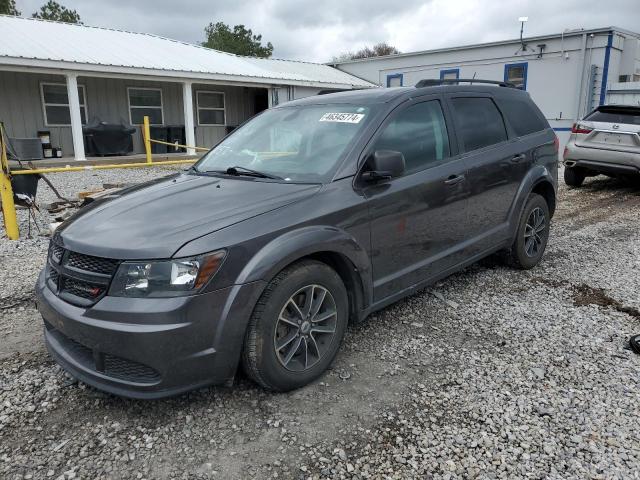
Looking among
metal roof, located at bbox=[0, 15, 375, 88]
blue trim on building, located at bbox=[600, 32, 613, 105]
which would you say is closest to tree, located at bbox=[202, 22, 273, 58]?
metal roof, located at bbox=[0, 15, 375, 88]

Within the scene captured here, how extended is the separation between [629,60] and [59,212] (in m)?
17.6

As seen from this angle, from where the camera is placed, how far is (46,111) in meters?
16.1

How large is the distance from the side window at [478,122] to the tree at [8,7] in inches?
1562

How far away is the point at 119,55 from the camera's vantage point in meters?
16.0

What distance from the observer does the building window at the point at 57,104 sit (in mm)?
16078

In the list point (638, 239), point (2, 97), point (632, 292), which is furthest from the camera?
point (2, 97)

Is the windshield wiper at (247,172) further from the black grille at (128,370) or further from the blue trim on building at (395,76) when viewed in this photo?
the blue trim on building at (395,76)

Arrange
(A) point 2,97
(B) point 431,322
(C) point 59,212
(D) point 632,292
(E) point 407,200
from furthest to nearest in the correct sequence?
1. (A) point 2,97
2. (C) point 59,212
3. (D) point 632,292
4. (B) point 431,322
5. (E) point 407,200

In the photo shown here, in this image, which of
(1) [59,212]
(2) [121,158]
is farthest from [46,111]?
(1) [59,212]

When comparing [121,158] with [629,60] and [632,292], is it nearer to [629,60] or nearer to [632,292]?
[632,292]

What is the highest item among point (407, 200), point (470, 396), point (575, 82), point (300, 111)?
point (575, 82)

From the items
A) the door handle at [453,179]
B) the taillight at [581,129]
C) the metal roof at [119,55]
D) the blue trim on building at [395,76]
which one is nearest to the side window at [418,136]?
the door handle at [453,179]

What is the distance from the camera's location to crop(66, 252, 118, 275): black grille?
8.50 ft

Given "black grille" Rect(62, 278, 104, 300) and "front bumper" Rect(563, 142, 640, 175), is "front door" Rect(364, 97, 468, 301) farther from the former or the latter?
"front bumper" Rect(563, 142, 640, 175)
